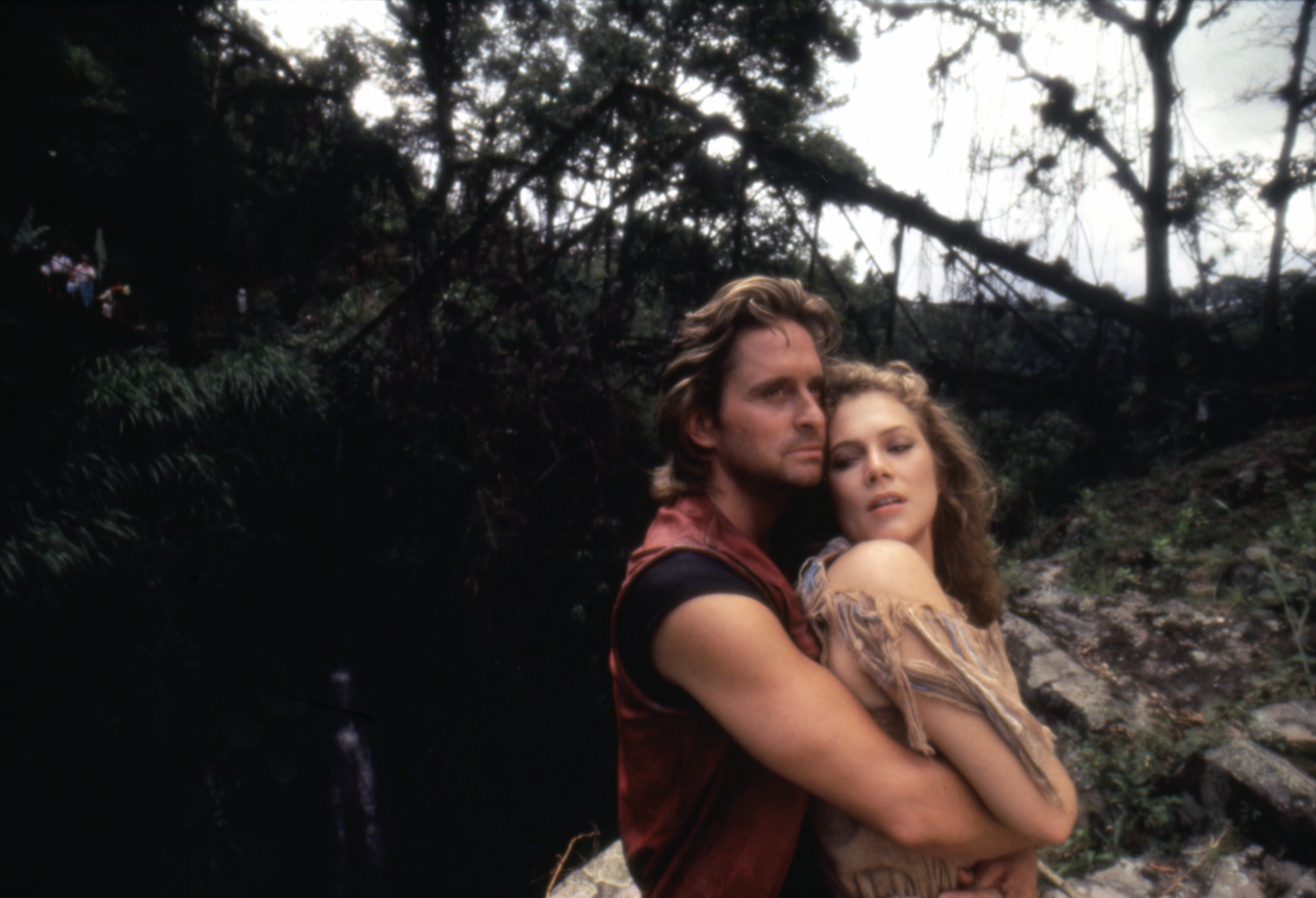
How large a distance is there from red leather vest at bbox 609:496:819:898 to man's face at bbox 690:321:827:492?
23 cm

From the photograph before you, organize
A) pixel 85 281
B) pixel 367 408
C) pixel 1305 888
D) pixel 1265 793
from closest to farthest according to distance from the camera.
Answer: pixel 1305 888 → pixel 1265 793 → pixel 85 281 → pixel 367 408

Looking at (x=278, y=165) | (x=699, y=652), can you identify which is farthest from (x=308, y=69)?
(x=699, y=652)

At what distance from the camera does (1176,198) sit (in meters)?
3.50

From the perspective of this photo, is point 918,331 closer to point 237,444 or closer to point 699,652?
point 699,652

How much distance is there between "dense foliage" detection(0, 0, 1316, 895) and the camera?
376 centimetres

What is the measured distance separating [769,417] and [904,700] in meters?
0.65

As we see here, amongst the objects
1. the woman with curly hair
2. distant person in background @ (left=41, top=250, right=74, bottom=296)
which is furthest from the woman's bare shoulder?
distant person in background @ (left=41, top=250, right=74, bottom=296)

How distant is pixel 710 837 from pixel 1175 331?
17.2 ft

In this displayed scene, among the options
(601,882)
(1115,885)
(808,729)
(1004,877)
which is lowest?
(601,882)

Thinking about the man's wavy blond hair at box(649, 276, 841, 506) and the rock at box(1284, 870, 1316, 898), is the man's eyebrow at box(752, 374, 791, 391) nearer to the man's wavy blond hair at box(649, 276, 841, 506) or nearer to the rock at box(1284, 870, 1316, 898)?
the man's wavy blond hair at box(649, 276, 841, 506)

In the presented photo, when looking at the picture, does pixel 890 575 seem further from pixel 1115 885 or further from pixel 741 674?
pixel 1115 885

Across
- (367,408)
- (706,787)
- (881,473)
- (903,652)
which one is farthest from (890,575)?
(367,408)

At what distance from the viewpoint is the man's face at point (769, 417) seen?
1.56 metres

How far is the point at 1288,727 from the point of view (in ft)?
10.1
